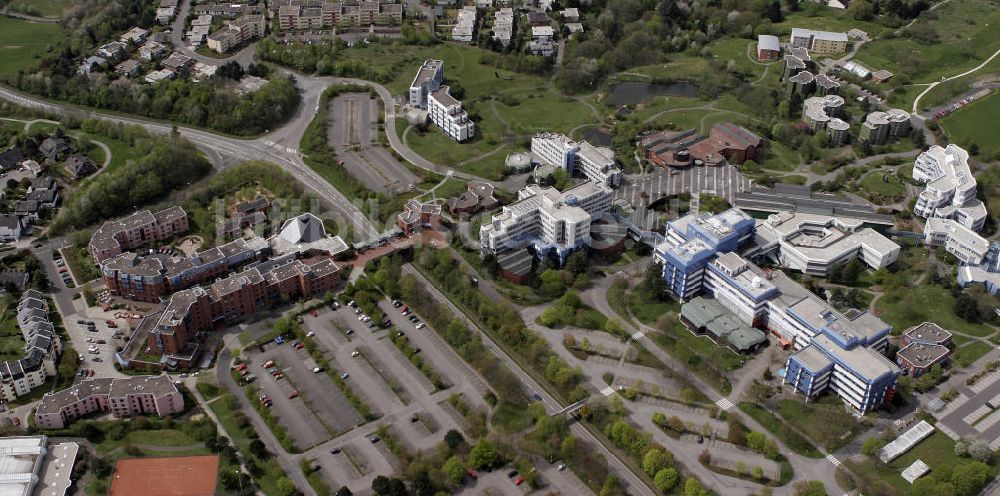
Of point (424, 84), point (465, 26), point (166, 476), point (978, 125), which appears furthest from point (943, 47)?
point (166, 476)

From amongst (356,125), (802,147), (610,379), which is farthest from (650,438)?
(356,125)

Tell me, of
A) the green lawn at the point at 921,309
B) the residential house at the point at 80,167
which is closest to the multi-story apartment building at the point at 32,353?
the residential house at the point at 80,167

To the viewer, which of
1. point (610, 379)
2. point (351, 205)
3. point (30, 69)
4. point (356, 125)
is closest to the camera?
point (610, 379)

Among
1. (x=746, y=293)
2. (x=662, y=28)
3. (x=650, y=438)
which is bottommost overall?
(x=650, y=438)

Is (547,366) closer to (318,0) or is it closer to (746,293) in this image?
(746,293)

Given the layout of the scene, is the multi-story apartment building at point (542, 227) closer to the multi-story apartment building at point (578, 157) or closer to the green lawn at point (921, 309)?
the multi-story apartment building at point (578, 157)
